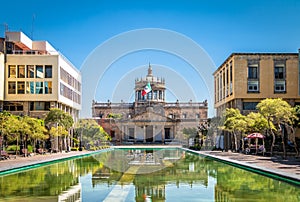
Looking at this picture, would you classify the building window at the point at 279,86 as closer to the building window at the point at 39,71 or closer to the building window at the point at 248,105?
the building window at the point at 248,105

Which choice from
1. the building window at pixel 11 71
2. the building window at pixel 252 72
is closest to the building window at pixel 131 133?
the building window at pixel 11 71

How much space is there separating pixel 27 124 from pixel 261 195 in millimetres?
27313

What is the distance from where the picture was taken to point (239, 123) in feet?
130

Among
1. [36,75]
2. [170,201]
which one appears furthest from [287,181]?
[36,75]

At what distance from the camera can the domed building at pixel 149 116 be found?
279ft

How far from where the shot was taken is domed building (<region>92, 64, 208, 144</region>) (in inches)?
3344

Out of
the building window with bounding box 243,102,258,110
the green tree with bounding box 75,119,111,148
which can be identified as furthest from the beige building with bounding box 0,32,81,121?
the building window with bounding box 243,102,258,110

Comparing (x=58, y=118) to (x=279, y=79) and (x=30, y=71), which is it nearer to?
(x=30, y=71)

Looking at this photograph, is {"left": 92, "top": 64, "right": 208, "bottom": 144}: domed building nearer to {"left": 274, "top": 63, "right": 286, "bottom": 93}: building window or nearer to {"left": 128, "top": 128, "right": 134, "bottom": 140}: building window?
{"left": 128, "top": 128, "right": 134, "bottom": 140}: building window

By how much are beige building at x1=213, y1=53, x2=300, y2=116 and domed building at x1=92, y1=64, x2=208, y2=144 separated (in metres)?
30.3

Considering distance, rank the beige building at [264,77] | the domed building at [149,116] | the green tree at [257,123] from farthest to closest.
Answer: the domed building at [149,116], the beige building at [264,77], the green tree at [257,123]

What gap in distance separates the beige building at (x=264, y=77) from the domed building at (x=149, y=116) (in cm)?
3035

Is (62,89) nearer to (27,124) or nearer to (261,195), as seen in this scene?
(27,124)

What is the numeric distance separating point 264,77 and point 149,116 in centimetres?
3902
